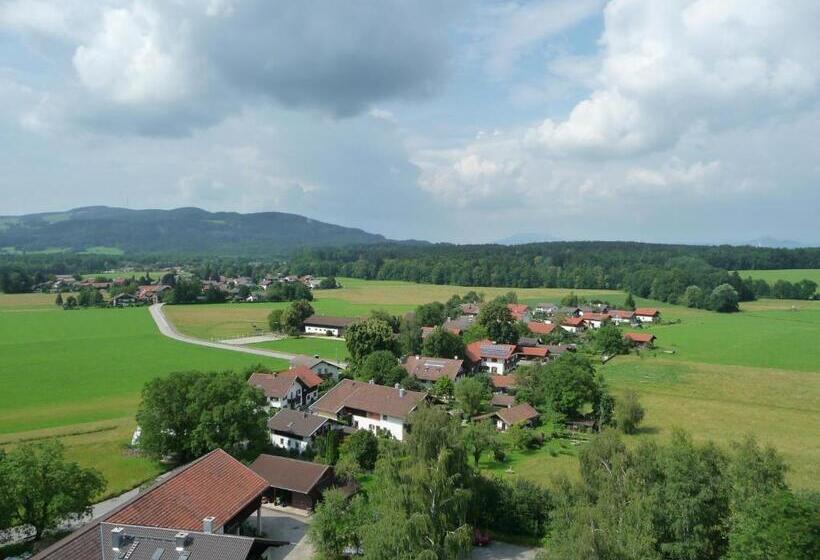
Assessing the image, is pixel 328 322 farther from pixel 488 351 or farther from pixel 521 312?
pixel 521 312

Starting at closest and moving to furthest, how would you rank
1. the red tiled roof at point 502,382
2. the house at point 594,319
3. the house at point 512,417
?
the house at point 512,417 < the red tiled roof at point 502,382 < the house at point 594,319

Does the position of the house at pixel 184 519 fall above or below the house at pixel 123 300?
above

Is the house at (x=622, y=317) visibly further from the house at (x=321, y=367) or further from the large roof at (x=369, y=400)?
the large roof at (x=369, y=400)

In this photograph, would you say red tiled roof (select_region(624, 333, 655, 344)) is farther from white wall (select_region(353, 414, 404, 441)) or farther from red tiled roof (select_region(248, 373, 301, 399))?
red tiled roof (select_region(248, 373, 301, 399))

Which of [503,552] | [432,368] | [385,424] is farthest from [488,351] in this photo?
[503,552]

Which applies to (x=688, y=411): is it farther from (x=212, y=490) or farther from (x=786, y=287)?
(x=786, y=287)

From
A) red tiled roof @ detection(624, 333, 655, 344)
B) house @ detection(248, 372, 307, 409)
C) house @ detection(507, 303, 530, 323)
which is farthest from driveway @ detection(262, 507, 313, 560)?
house @ detection(507, 303, 530, 323)

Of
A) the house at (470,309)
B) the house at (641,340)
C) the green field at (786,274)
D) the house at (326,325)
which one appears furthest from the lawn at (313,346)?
the green field at (786,274)
